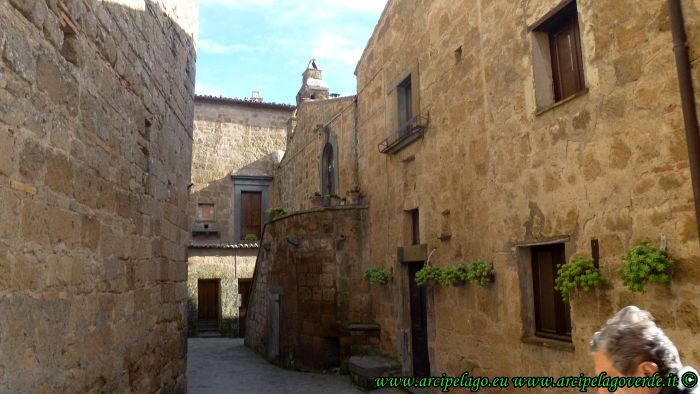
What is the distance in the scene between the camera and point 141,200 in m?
4.79

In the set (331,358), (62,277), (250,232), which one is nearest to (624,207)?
(62,277)

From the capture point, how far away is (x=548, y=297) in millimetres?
5445

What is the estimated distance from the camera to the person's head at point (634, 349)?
1713mm

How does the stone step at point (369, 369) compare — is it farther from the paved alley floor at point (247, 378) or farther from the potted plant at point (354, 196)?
the potted plant at point (354, 196)

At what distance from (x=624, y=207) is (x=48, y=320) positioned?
4.35m

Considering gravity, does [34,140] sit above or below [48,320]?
above

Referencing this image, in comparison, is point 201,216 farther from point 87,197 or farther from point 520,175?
point 87,197

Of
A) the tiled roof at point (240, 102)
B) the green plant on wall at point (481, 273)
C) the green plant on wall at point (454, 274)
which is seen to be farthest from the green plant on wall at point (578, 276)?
the tiled roof at point (240, 102)

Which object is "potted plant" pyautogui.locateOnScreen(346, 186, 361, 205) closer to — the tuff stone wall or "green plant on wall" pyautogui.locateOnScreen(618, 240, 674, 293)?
the tuff stone wall

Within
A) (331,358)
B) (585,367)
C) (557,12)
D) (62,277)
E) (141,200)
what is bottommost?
(331,358)

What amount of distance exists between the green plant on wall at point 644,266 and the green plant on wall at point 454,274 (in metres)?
2.72

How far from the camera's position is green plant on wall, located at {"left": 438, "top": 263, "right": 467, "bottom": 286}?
22.1 ft

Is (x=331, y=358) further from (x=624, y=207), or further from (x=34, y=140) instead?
(x=34, y=140)

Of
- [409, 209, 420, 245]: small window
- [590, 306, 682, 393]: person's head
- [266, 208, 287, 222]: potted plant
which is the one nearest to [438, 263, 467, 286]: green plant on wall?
[409, 209, 420, 245]: small window
